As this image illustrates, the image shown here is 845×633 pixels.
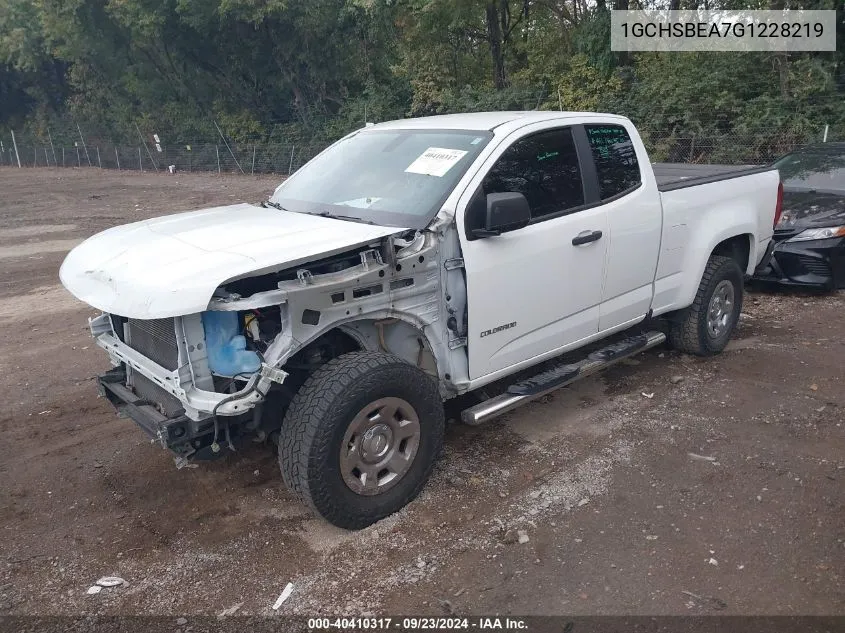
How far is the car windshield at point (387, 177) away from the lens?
388 centimetres

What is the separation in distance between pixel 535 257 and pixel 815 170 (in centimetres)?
591

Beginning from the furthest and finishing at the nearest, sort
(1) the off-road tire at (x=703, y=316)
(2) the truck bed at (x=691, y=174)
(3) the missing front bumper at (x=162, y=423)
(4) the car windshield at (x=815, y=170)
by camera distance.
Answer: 1. (4) the car windshield at (x=815, y=170)
2. (1) the off-road tire at (x=703, y=316)
3. (2) the truck bed at (x=691, y=174)
4. (3) the missing front bumper at (x=162, y=423)

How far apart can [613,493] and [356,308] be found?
1.76 m

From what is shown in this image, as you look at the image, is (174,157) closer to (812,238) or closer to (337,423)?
(812,238)

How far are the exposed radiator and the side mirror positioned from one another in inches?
64.1

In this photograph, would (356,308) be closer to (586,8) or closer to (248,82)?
(586,8)

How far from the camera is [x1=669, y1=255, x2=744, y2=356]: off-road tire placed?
546cm

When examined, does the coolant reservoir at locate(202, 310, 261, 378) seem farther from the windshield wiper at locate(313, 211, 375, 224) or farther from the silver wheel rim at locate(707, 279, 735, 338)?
the silver wheel rim at locate(707, 279, 735, 338)

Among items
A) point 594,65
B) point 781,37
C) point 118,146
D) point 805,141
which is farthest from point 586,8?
point 118,146

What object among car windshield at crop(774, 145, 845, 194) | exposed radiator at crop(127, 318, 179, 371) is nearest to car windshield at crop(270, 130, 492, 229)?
exposed radiator at crop(127, 318, 179, 371)

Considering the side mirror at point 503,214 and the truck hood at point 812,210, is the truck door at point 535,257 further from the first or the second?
the truck hood at point 812,210

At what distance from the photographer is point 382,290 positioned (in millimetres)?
3508

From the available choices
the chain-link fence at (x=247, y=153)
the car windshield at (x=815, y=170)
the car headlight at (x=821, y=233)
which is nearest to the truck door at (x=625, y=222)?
the car headlight at (x=821, y=233)

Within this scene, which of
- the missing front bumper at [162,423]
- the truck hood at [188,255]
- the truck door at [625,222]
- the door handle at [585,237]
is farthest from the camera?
the truck door at [625,222]
